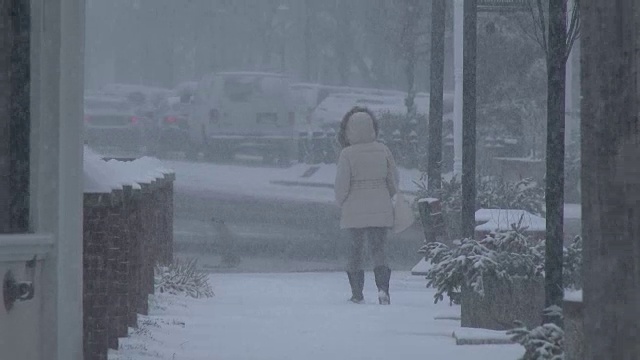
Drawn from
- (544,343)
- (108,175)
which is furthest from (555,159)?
(108,175)

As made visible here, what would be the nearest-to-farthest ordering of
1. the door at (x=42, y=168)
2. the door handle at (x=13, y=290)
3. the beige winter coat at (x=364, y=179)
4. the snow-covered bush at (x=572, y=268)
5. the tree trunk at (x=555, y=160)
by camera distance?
the door handle at (x=13, y=290)
the door at (x=42, y=168)
the tree trunk at (x=555, y=160)
the snow-covered bush at (x=572, y=268)
the beige winter coat at (x=364, y=179)

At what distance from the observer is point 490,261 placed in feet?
30.9

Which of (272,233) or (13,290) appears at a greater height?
(13,290)

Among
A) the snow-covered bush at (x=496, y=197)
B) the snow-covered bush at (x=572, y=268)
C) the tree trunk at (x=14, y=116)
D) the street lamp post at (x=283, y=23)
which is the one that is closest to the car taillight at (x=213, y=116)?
the street lamp post at (x=283, y=23)

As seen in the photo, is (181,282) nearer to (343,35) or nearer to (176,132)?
(176,132)

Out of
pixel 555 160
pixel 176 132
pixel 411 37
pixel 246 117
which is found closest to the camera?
pixel 555 160

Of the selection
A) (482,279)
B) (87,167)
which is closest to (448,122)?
(482,279)

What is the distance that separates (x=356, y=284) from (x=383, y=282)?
0.79ft

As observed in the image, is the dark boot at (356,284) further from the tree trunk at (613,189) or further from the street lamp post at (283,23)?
the street lamp post at (283,23)

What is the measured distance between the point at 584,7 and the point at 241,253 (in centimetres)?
1223

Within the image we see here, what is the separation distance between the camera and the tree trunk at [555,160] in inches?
299

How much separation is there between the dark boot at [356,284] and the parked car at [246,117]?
2010 centimetres

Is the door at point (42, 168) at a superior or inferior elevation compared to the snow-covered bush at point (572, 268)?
superior

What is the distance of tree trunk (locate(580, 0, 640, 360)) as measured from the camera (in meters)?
4.54
